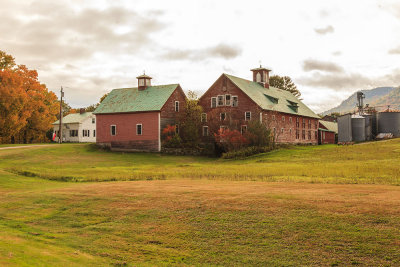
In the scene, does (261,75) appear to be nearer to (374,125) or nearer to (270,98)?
(270,98)

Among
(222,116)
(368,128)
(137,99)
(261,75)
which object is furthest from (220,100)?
(368,128)

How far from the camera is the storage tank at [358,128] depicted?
Answer: 63166 millimetres

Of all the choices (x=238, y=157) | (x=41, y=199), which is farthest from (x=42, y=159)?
(x=41, y=199)

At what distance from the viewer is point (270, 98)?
2509 inches

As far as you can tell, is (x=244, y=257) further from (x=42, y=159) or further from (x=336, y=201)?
(x=42, y=159)

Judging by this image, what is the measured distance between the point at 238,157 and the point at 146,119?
16.2m

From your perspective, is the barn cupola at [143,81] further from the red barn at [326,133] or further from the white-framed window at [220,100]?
the red barn at [326,133]

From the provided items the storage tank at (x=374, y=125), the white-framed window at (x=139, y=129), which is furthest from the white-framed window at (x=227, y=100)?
the storage tank at (x=374, y=125)

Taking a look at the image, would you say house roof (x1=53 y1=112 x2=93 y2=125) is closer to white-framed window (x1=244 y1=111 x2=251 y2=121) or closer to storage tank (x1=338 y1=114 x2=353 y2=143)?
white-framed window (x1=244 y1=111 x2=251 y2=121)

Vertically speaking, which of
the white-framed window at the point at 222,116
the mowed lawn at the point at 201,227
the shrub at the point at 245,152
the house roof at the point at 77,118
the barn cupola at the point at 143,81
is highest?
the barn cupola at the point at 143,81

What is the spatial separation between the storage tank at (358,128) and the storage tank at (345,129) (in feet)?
2.46

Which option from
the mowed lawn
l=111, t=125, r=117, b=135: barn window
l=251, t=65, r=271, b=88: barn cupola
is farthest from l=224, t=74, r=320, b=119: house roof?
the mowed lawn

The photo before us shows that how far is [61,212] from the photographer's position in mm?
15398

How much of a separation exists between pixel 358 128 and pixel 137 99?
35672mm
